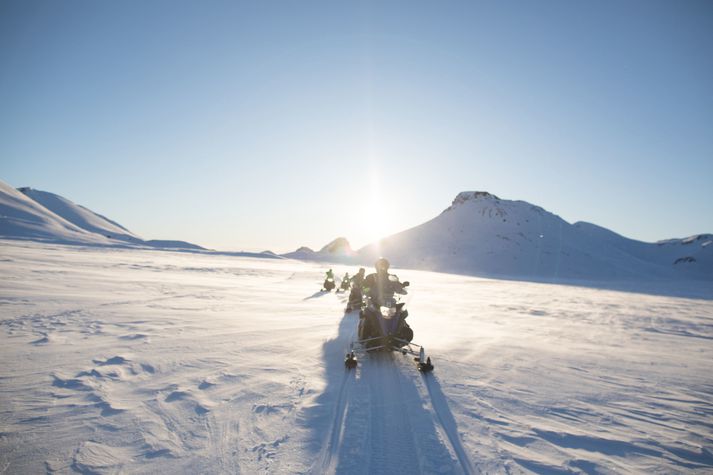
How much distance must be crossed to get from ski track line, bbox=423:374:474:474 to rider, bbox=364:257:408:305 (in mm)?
2825

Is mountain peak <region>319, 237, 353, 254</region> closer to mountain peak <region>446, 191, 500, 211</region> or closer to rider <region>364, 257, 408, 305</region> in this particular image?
mountain peak <region>446, 191, 500, 211</region>

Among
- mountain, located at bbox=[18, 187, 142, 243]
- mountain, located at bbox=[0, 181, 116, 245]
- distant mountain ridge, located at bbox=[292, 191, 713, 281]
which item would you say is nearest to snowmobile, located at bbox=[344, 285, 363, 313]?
distant mountain ridge, located at bbox=[292, 191, 713, 281]

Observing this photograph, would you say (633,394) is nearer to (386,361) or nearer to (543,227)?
(386,361)

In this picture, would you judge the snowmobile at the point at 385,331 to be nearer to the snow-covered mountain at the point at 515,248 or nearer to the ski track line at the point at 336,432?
the ski track line at the point at 336,432

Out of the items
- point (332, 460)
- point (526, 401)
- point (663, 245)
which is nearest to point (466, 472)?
point (332, 460)

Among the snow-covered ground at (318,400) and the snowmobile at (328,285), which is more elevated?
the snowmobile at (328,285)

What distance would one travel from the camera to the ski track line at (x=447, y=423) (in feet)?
12.7

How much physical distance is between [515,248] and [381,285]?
376ft

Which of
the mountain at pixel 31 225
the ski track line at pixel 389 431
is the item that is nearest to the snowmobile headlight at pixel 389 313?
the ski track line at pixel 389 431

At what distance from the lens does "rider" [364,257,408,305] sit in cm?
898

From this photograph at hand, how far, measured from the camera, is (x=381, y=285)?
363 inches

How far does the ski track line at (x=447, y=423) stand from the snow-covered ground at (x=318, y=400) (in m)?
0.02

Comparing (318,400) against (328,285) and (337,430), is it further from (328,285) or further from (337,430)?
(328,285)

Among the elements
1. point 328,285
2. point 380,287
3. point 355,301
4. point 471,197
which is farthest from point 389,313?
point 471,197
